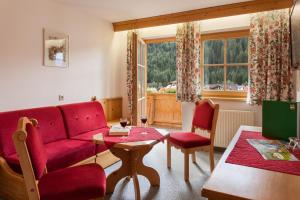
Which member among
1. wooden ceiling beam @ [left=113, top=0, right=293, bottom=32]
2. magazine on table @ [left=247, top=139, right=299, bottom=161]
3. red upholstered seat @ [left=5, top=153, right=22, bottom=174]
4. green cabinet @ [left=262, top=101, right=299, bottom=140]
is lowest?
red upholstered seat @ [left=5, top=153, right=22, bottom=174]

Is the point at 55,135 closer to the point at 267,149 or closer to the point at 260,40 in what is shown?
the point at 267,149

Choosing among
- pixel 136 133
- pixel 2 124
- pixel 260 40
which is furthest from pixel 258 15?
pixel 2 124

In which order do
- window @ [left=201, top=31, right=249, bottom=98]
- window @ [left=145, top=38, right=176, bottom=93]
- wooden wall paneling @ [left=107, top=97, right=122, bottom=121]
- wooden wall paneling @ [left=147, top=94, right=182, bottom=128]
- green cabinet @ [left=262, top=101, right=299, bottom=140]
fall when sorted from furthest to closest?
window @ [left=145, top=38, right=176, bottom=93], wooden wall paneling @ [left=147, top=94, right=182, bottom=128], wooden wall paneling @ [left=107, top=97, right=122, bottom=121], window @ [left=201, top=31, right=249, bottom=98], green cabinet @ [left=262, top=101, right=299, bottom=140]

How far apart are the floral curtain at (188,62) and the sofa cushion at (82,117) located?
1.51 m

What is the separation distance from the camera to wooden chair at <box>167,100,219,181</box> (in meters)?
2.71

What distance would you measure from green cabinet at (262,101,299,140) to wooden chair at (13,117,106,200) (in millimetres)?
1368

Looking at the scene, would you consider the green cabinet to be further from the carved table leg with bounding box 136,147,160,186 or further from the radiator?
the radiator

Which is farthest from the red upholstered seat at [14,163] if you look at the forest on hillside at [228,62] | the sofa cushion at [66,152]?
the forest on hillside at [228,62]

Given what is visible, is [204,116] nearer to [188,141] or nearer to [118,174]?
[188,141]

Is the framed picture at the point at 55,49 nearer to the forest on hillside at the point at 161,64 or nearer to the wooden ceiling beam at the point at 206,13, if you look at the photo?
the wooden ceiling beam at the point at 206,13

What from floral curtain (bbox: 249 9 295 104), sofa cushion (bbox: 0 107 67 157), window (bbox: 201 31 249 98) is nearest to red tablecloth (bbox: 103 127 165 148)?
sofa cushion (bbox: 0 107 67 157)

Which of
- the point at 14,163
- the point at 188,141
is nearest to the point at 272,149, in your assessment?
the point at 188,141

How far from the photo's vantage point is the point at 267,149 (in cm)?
144

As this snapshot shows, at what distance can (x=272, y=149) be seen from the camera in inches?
56.7
